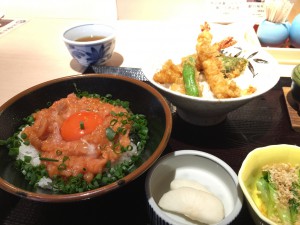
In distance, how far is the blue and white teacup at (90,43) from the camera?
1.85 metres

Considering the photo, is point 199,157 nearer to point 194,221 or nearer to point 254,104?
point 194,221

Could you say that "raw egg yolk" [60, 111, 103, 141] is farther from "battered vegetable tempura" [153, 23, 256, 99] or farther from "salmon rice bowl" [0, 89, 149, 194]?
"battered vegetable tempura" [153, 23, 256, 99]

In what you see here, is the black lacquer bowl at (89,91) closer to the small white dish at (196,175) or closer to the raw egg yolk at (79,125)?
the small white dish at (196,175)

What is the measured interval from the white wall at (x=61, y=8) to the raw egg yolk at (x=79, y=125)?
6.56ft

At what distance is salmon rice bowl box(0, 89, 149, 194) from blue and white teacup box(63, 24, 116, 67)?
25.8 inches

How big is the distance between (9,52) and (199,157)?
2045mm

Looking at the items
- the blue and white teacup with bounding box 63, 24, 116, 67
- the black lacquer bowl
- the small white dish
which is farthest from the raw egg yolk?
the blue and white teacup with bounding box 63, 24, 116, 67

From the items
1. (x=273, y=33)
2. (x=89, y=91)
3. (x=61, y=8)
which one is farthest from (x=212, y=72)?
(x=61, y=8)

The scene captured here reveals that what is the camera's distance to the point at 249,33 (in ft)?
7.41

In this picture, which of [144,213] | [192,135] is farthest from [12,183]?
[192,135]

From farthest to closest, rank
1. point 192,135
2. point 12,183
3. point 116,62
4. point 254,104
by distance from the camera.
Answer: point 116,62
point 254,104
point 192,135
point 12,183

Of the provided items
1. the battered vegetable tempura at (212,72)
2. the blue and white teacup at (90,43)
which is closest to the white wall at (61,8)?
the blue and white teacup at (90,43)

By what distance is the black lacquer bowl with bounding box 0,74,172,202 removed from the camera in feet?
3.04

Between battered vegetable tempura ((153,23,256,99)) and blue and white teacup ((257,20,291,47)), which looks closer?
battered vegetable tempura ((153,23,256,99))
